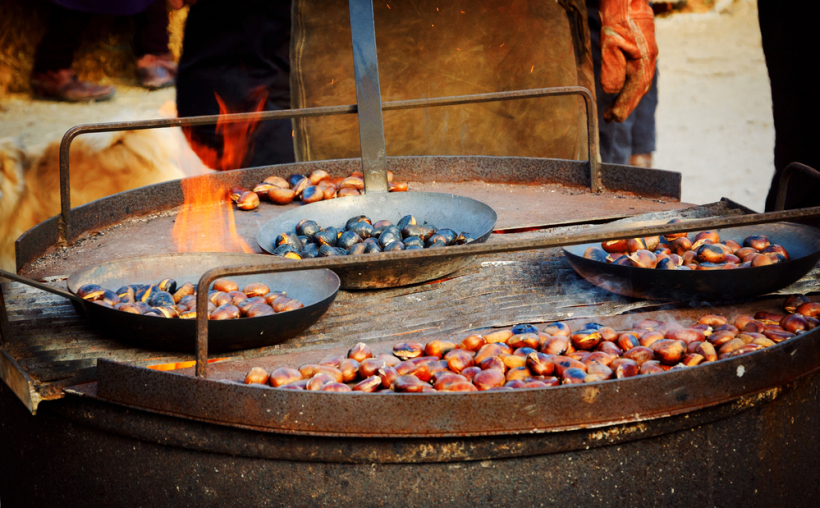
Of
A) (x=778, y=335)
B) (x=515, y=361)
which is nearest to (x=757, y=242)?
(x=778, y=335)

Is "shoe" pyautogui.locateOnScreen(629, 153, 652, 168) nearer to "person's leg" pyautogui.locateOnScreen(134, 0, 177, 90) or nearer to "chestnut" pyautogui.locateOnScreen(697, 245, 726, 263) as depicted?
"person's leg" pyautogui.locateOnScreen(134, 0, 177, 90)

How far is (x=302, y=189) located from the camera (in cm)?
265

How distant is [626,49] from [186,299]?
191 centimetres

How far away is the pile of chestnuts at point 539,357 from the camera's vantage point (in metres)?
1.31

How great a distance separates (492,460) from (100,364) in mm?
728

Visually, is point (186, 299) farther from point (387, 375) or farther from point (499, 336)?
point (499, 336)

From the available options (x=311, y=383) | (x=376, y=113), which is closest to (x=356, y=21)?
(x=376, y=113)

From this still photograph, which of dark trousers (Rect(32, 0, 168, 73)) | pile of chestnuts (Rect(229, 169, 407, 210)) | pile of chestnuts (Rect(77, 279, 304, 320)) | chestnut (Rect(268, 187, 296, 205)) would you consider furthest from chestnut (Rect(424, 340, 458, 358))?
dark trousers (Rect(32, 0, 168, 73))

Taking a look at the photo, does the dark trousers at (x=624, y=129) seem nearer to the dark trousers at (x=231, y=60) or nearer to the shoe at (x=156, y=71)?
the dark trousers at (x=231, y=60)

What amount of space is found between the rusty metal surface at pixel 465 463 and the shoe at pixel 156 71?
351 centimetres

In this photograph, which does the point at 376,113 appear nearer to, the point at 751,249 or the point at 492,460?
the point at 751,249

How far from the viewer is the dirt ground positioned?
6.70m

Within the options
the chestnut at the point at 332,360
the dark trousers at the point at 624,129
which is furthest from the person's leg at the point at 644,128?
the chestnut at the point at 332,360

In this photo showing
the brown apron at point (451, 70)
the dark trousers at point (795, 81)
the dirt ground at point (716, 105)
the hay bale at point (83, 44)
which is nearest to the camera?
the dark trousers at point (795, 81)
